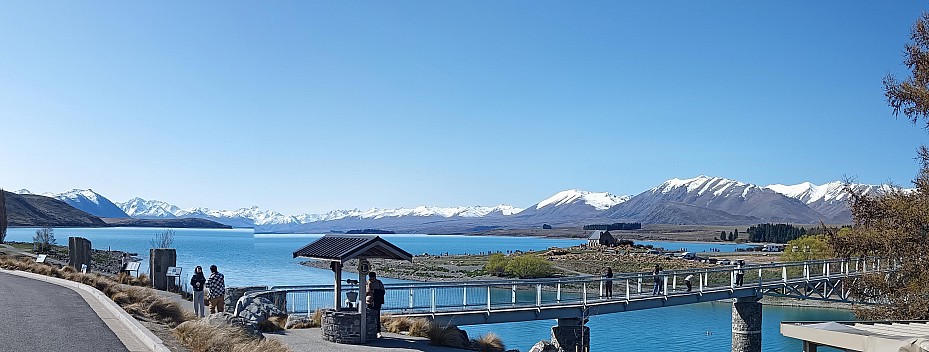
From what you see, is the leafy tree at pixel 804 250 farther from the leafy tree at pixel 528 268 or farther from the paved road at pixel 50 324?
the paved road at pixel 50 324

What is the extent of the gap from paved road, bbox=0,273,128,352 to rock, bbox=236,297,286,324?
3793 millimetres

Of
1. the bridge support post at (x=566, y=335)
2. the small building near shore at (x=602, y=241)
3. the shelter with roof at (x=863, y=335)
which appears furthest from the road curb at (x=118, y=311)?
the small building near shore at (x=602, y=241)

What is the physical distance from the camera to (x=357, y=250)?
1894 cm

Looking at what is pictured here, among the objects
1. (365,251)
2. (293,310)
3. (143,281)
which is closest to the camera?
(365,251)

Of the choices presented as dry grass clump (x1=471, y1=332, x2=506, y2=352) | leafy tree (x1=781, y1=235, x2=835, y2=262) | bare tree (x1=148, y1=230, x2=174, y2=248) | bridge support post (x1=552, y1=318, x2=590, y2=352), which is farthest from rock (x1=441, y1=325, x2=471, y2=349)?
leafy tree (x1=781, y1=235, x2=835, y2=262)

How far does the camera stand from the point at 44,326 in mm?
15703

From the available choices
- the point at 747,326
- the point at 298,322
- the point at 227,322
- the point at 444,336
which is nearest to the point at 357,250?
the point at 227,322

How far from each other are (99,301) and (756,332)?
29354mm

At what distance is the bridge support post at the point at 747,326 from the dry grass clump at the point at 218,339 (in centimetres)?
2803

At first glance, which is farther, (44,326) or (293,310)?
(293,310)

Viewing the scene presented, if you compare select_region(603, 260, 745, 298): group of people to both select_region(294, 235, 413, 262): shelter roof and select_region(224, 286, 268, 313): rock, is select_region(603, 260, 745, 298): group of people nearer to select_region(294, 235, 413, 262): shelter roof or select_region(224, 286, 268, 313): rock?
select_region(294, 235, 413, 262): shelter roof

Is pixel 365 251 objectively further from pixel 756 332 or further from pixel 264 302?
pixel 756 332

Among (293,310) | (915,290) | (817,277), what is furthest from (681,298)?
(293,310)

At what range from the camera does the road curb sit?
13.7 metres
